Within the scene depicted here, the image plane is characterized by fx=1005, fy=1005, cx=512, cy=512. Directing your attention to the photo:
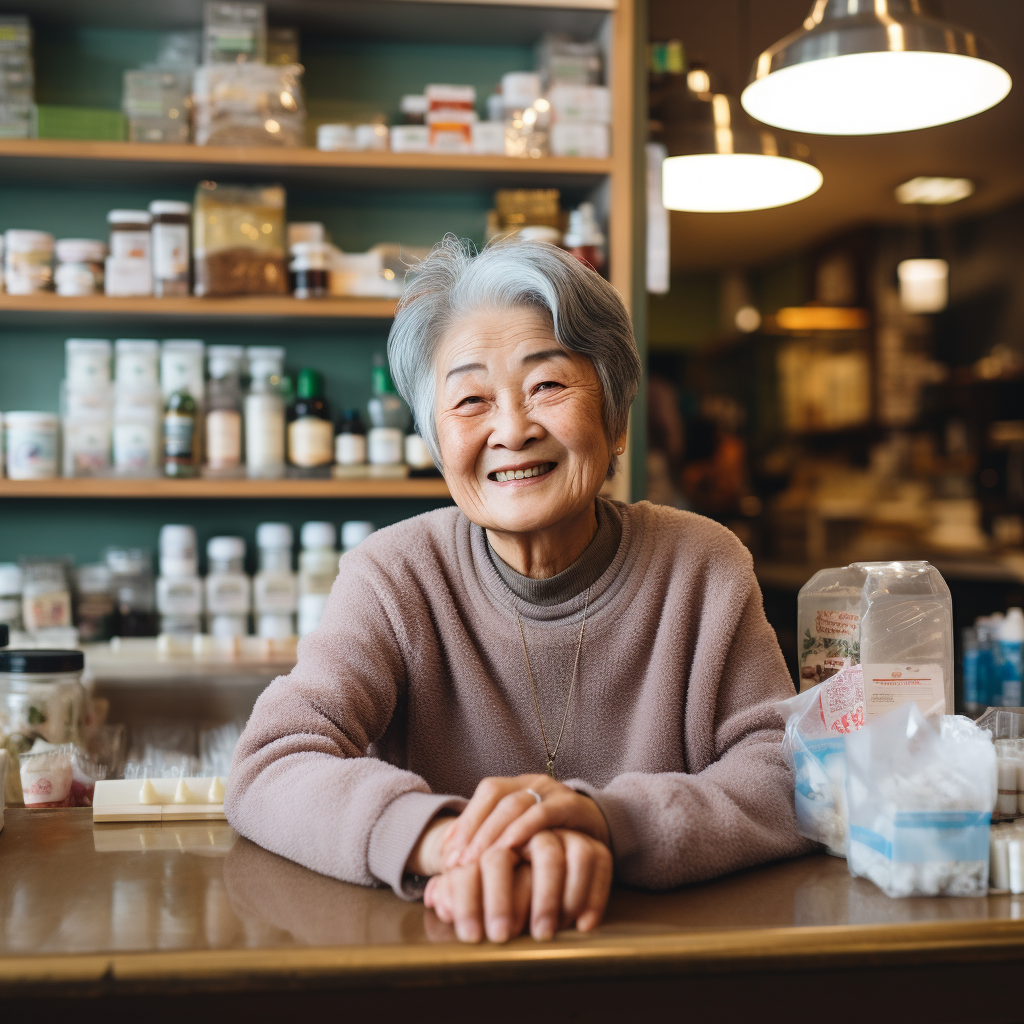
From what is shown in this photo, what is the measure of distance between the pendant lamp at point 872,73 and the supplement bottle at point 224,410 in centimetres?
131

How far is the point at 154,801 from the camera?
3.42ft

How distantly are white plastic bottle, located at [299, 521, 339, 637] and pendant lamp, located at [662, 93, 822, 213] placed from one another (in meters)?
1.15

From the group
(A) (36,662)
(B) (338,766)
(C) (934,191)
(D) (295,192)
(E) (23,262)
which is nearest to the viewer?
(B) (338,766)

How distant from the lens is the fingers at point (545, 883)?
725 mm

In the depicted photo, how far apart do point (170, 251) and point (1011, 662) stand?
6.67ft

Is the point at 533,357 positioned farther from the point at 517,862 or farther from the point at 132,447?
the point at 132,447

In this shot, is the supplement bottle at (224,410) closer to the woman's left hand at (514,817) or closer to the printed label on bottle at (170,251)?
the printed label on bottle at (170,251)

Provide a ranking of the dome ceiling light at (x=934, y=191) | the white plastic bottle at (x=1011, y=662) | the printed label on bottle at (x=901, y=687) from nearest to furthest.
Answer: the printed label on bottle at (x=901, y=687) → the white plastic bottle at (x=1011, y=662) → the dome ceiling light at (x=934, y=191)

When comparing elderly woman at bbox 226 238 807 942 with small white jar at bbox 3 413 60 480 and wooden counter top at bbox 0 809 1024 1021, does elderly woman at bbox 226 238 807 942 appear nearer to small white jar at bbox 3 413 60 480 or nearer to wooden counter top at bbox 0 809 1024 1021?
wooden counter top at bbox 0 809 1024 1021

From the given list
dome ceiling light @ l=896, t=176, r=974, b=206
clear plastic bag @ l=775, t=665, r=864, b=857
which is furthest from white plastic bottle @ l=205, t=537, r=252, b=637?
dome ceiling light @ l=896, t=176, r=974, b=206

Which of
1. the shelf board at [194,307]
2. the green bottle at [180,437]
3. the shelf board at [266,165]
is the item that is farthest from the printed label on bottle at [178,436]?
the shelf board at [266,165]

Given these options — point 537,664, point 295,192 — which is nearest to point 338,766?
point 537,664

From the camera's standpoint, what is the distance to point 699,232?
22.4 feet

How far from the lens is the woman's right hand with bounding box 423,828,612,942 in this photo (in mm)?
725
